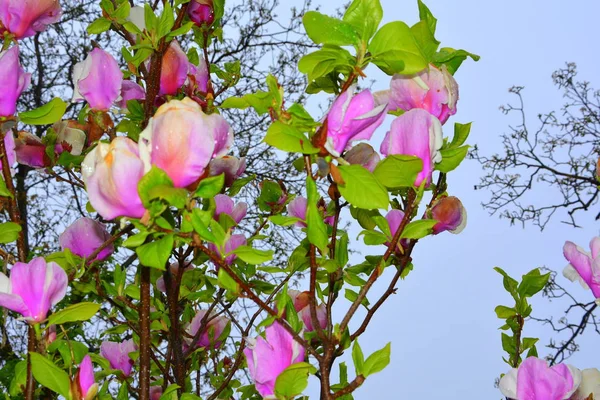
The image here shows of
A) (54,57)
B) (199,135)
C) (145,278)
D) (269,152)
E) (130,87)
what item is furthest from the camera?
(54,57)

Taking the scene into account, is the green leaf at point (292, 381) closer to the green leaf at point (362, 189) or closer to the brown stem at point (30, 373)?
the green leaf at point (362, 189)

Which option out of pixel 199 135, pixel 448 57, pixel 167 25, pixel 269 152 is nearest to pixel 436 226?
pixel 448 57

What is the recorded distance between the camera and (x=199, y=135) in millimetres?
491

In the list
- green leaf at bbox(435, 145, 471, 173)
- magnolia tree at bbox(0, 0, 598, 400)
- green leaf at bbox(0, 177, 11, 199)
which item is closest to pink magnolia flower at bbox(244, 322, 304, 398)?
magnolia tree at bbox(0, 0, 598, 400)

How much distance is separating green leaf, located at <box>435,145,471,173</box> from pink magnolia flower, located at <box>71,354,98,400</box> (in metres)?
0.41

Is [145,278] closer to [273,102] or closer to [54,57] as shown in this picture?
[273,102]

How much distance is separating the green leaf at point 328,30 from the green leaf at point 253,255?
0.61 ft

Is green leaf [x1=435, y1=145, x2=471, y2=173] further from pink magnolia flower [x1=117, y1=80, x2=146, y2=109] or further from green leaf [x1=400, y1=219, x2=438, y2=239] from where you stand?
pink magnolia flower [x1=117, y1=80, x2=146, y2=109]

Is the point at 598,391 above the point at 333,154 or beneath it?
beneath

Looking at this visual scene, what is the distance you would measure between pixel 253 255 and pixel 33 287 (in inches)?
10.8

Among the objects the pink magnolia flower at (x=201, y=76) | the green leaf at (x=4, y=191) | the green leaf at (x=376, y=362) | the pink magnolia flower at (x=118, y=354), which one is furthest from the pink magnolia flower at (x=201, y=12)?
the green leaf at (x=376, y=362)

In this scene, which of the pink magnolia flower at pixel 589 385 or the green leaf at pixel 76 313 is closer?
the green leaf at pixel 76 313

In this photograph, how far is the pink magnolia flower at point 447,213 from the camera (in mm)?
676

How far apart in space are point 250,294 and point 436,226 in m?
0.22
